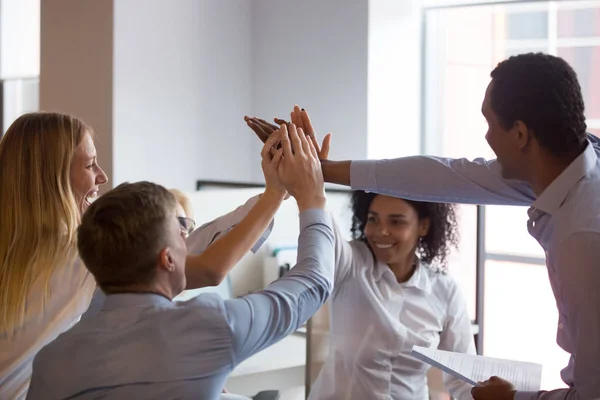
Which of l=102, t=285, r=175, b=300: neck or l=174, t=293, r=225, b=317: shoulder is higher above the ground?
l=102, t=285, r=175, b=300: neck

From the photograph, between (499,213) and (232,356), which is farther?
(499,213)


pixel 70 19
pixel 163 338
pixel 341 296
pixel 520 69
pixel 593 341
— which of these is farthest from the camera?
pixel 70 19

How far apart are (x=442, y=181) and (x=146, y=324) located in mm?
828

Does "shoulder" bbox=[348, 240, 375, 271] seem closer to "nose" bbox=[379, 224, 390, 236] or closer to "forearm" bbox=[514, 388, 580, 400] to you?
"nose" bbox=[379, 224, 390, 236]

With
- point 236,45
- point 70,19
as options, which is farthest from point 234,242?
point 236,45

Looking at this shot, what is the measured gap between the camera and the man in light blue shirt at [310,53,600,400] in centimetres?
136

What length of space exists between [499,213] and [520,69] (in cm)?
288

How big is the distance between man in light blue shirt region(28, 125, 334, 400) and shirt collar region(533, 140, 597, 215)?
51 centimetres

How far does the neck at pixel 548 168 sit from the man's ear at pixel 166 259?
70 centimetres

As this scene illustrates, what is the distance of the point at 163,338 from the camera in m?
1.21

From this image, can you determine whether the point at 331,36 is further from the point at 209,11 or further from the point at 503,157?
the point at 503,157

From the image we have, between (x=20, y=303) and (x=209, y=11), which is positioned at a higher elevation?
(x=209, y=11)

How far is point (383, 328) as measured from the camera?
2.38 meters

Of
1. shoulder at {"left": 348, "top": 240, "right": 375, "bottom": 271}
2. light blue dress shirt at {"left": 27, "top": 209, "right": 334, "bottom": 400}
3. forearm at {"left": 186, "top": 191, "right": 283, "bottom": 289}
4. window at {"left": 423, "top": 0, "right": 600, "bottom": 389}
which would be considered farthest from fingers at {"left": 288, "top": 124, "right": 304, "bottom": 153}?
window at {"left": 423, "top": 0, "right": 600, "bottom": 389}
